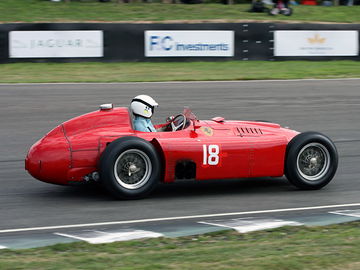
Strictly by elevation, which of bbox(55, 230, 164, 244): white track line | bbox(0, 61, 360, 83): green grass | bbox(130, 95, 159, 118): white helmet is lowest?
bbox(55, 230, 164, 244): white track line

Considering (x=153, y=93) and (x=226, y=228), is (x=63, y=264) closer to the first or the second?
(x=226, y=228)

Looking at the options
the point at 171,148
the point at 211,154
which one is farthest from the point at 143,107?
the point at 211,154

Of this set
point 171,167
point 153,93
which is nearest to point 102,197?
point 171,167

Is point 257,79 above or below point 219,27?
below

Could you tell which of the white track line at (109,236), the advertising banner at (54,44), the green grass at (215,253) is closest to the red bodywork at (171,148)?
the white track line at (109,236)

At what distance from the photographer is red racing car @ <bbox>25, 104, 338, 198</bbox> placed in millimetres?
7785

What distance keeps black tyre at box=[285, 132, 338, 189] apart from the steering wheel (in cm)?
Result: 130

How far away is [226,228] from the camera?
6.76m

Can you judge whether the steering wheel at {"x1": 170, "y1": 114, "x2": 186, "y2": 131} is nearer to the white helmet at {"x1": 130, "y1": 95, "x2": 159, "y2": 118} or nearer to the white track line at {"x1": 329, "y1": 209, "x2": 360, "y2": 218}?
the white helmet at {"x1": 130, "y1": 95, "x2": 159, "y2": 118}

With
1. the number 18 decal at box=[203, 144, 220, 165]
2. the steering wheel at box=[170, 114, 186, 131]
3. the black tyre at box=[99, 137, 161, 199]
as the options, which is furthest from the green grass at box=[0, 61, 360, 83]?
the black tyre at box=[99, 137, 161, 199]

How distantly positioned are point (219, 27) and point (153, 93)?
487 centimetres

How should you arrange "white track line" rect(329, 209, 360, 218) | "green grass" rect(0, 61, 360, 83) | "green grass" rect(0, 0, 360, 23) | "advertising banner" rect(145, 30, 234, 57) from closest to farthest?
"white track line" rect(329, 209, 360, 218), "green grass" rect(0, 61, 360, 83), "advertising banner" rect(145, 30, 234, 57), "green grass" rect(0, 0, 360, 23)

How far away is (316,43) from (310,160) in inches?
531

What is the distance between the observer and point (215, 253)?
577cm
